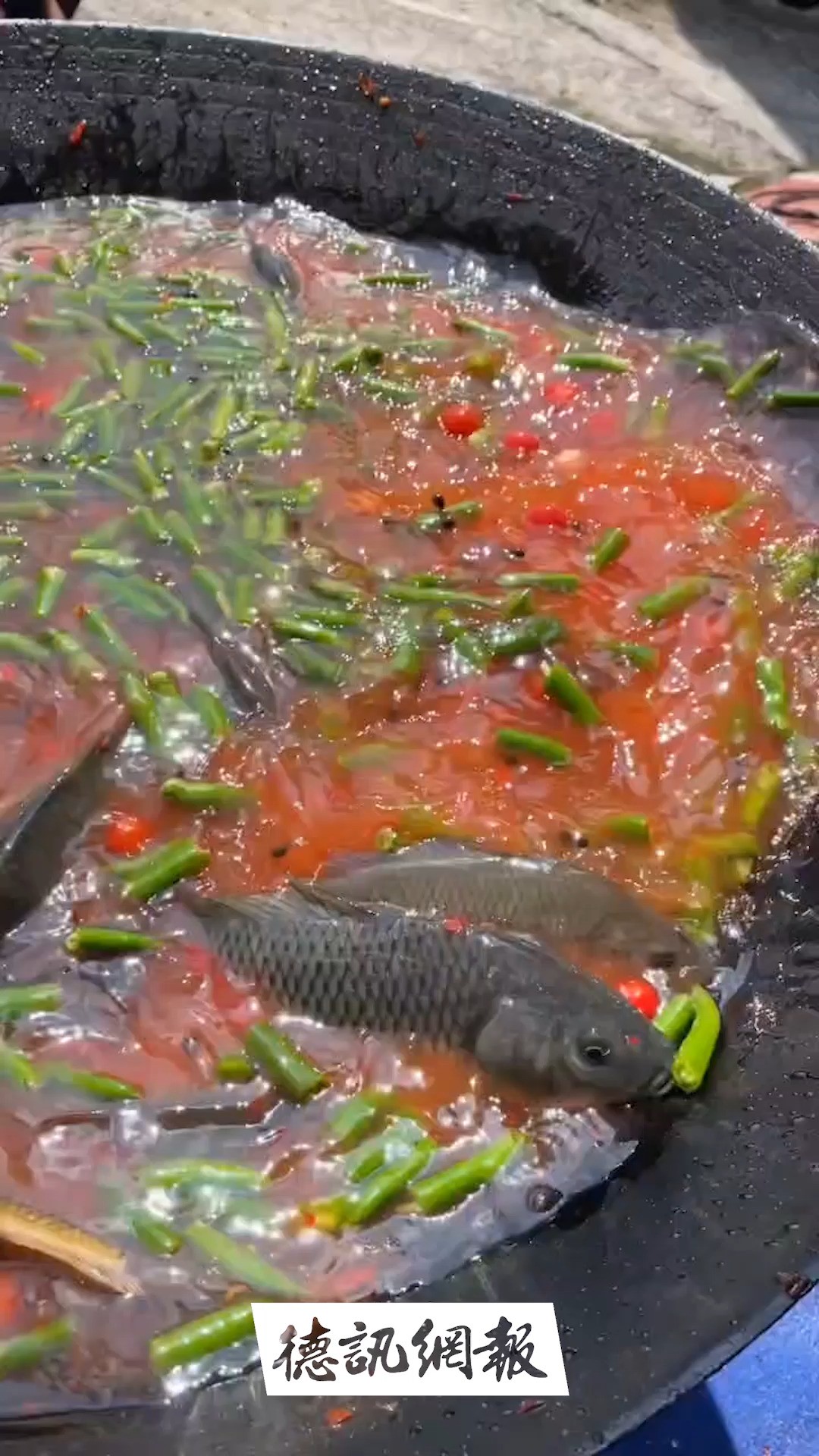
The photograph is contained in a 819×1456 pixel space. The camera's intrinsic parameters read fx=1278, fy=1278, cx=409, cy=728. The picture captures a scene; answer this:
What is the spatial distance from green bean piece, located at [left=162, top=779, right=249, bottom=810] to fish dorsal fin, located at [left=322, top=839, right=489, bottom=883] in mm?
273

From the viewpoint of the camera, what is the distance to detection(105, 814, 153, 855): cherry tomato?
2.54 metres

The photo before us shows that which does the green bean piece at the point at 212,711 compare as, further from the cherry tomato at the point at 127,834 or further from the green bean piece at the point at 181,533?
the green bean piece at the point at 181,533

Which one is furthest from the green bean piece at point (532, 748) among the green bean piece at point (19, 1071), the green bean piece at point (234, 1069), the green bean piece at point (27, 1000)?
the green bean piece at point (19, 1071)

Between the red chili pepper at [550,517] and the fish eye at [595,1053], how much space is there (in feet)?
5.64

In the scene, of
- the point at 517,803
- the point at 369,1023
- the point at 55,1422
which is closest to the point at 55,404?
the point at 517,803

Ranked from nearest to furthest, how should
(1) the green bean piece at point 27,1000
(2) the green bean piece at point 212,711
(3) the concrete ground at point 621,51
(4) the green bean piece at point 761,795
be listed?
1. (1) the green bean piece at point 27,1000
2. (4) the green bean piece at point 761,795
3. (2) the green bean piece at point 212,711
4. (3) the concrete ground at point 621,51

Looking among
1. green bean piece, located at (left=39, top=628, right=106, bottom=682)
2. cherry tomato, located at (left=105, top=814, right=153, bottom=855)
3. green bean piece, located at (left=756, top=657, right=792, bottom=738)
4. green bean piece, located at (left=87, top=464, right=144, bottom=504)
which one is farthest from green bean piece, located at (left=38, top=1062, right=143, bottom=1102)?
green bean piece, located at (left=87, top=464, right=144, bottom=504)

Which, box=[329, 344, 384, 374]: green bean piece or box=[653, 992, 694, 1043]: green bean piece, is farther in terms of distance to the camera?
box=[329, 344, 384, 374]: green bean piece

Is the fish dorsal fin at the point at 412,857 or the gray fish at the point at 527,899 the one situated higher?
the gray fish at the point at 527,899

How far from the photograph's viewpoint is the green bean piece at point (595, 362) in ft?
12.9

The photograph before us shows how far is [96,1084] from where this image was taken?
2.14m

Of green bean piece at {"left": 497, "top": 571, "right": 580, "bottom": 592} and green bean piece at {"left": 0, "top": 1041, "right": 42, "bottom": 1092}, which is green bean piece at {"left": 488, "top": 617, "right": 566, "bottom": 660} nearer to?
green bean piece at {"left": 497, "top": 571, "right": 580, "bottom": 592}

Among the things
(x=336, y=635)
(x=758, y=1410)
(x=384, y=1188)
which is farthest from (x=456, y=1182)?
(x=336, y=635)

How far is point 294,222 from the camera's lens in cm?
453
